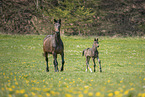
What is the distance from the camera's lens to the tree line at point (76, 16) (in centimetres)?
4549

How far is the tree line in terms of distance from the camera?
4549 cm

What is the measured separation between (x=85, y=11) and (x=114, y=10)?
834 centimetres

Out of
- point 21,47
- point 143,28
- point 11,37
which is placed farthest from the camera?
point 143,28

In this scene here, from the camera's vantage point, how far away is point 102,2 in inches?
1991

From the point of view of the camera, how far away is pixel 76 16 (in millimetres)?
45406

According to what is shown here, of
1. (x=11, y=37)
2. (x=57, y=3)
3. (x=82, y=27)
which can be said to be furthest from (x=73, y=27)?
(x=11, y=37)

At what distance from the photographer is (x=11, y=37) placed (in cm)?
4003

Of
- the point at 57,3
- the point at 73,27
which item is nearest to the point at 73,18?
the point at 73,27

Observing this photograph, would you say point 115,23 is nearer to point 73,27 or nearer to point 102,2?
point 102,2

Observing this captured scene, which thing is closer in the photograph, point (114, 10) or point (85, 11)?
point (85, 11)

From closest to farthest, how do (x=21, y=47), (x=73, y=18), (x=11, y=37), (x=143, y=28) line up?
(x=21, y=47), (x=11, y=37), (x=73, y=18), (x=143, y=28)

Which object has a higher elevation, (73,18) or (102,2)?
(102,2)

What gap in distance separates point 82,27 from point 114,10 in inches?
379

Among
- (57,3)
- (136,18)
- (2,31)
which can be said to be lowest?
(2,31)
